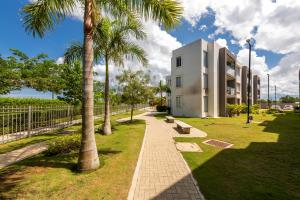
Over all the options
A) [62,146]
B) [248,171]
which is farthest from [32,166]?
[248,171]

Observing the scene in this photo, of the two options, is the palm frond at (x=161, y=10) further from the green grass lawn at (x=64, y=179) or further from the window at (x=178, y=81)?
the window at (x=178, y=81)

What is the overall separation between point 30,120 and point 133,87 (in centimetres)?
967

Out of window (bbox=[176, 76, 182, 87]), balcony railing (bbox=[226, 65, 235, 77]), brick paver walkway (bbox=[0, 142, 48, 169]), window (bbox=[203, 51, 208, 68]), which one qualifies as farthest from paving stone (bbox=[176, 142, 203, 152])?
balcony railing (bbox=[226, 65, 235, 77])

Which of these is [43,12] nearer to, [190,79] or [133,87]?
[133,87]

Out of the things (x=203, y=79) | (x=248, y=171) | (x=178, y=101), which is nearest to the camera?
(x=248, y=171)

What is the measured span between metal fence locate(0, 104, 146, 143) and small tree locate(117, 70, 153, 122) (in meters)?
5.34

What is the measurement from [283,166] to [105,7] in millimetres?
8912

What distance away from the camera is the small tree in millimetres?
18688

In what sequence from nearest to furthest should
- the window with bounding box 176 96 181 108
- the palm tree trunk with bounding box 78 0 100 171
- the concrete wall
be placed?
the palm tree trunk with bounding box 78 0 100 171 → the concrete wall → the window with bounding box 176 96 181 108

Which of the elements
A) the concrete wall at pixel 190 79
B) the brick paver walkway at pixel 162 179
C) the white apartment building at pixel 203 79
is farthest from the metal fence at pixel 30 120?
the white apartment building at pixel 203 79

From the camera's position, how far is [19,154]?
25.1 ft

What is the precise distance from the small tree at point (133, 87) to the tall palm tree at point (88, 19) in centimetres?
1206

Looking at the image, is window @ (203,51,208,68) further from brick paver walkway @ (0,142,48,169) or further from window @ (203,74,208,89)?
brick paver walkway @ (0,142,48,169)

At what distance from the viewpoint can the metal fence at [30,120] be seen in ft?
33.9
